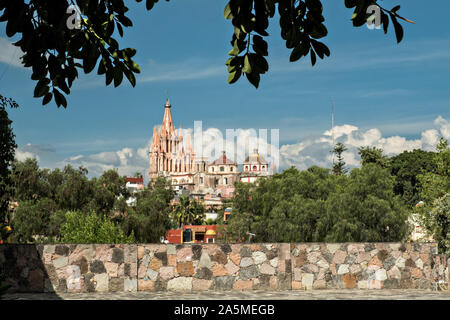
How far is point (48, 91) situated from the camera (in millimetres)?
4406

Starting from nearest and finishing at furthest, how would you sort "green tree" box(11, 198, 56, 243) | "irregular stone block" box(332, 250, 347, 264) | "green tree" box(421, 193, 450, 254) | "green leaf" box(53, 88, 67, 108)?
"green leaf" box(53, 88, 67, 108), "irregular stone block" box(332, 250, 347, 264), "green tree" box(421, 193, 450, 254), "green tree" box(11, 198, 56, 243)

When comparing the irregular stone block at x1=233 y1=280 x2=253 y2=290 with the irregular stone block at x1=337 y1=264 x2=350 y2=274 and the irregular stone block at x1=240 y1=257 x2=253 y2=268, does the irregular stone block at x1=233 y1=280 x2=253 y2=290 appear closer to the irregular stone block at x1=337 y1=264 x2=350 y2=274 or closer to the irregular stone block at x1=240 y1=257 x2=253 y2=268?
the irregular stone block at x1=240 y1=257 x2=253 y2=268

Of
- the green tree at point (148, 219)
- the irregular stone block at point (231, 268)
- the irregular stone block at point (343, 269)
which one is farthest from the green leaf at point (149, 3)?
the green tree at point (148, 219)

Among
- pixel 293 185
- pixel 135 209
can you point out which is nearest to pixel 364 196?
pixel 293 185

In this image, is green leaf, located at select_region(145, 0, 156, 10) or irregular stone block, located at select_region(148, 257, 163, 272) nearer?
green leaf, located at select_region(145, 0, 156, 10)

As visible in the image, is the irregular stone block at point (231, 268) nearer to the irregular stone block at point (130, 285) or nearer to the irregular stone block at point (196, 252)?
the irregular stone block at point (196, 252)

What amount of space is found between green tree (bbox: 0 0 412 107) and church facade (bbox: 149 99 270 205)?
15435cm

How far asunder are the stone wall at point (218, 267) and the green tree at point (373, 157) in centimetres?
5984

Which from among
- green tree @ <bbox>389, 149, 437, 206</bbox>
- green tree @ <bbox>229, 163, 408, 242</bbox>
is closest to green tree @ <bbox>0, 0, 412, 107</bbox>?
green tree @ <bbox>229, 163, 408, 242</bbox>

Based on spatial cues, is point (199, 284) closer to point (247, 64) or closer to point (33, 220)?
point (247, 64)

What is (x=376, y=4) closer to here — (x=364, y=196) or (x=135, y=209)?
(x=364, y=196)

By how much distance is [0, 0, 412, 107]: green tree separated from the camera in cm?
368

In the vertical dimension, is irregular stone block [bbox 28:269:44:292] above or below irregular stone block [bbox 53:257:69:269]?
below
